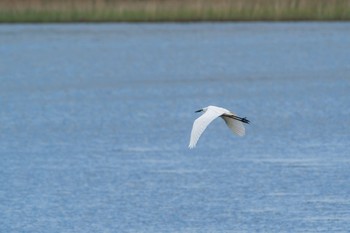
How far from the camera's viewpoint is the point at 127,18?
2789 centimetres

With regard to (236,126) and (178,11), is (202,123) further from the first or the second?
(178,11)

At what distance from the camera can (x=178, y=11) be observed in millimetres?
27516

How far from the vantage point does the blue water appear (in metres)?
10.9

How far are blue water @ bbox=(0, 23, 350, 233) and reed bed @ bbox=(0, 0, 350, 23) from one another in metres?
0.68

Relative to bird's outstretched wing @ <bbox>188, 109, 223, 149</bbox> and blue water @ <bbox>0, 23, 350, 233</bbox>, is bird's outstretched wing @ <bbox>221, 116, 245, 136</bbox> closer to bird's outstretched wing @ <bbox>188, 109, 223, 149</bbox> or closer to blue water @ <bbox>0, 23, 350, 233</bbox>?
bird's outstretched wing @ <bbox>188, 109, 223, 149</bbox>

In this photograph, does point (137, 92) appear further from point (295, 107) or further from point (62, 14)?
point (62, 14)

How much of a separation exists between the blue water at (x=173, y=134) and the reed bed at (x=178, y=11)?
2.24ft

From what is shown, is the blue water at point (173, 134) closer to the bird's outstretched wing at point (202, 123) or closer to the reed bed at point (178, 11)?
the reed bed at point (178, 11)

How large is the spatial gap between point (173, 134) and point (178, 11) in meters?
12.1

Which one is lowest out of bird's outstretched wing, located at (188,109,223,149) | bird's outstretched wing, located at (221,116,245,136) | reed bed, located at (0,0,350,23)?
reed bed, located at (0,0,350,23)

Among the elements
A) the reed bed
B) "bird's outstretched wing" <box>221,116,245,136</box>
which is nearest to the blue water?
the reed bed

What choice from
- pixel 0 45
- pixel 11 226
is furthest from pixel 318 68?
pixel 11 226

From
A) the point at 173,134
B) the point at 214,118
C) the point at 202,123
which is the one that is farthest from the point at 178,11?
the point at 202,123

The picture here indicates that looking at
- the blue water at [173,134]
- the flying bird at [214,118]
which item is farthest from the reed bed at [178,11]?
the flying bird at [214,118]
